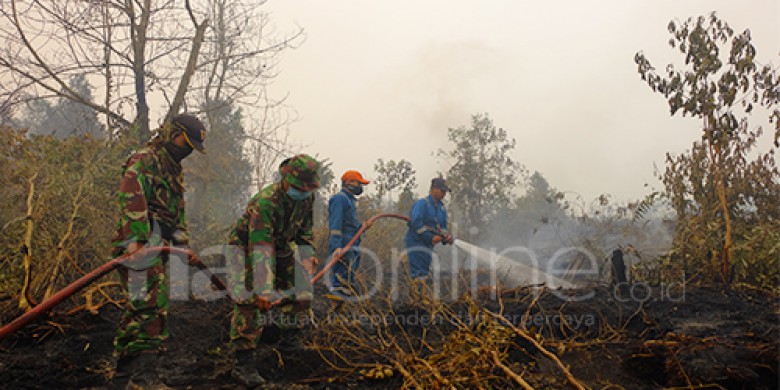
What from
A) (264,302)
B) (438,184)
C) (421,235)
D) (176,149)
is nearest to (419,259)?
(421,235)

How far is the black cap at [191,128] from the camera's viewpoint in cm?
360

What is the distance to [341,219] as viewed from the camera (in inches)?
244

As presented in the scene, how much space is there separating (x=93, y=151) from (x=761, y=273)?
25.9ft

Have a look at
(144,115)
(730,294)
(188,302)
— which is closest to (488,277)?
(730,294)

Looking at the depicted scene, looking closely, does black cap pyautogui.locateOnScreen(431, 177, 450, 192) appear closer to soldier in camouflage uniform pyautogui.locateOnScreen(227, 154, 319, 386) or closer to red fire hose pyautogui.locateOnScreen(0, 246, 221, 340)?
soldier in camouflage uniform pyautogui.locateOnScreen(227, 154, 319, 386)

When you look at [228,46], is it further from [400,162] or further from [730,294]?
[730,294]

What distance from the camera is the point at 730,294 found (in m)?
4.85

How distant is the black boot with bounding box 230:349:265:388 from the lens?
318cm

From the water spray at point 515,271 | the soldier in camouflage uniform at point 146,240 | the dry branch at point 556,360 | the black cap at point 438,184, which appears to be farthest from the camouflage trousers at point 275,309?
the water spray at point 515,271

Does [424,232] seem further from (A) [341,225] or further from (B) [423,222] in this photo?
(A) [341,225]

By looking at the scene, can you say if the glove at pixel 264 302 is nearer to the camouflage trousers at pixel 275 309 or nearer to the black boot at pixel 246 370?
the camouflage trousers at pixel 275 309

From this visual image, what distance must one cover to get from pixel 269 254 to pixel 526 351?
1.99 metres

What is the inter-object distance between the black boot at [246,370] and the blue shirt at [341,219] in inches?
106

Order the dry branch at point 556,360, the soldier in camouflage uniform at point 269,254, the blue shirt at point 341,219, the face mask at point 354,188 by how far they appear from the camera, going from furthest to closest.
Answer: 1. the face mask at point 354,188
2. the blue shirt at point 341,219
3. the soldier in camouflage uniform at point 269,254
4. the dry branch at point 556,360
